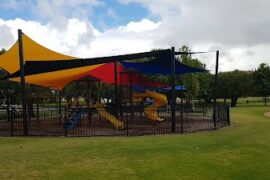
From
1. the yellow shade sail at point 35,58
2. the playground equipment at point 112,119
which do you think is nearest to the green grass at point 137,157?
the playground equipment at point 112,119

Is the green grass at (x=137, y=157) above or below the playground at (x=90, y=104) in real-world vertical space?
below

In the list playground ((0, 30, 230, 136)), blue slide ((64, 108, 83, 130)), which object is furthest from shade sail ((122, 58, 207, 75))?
blue slide ((64, 108, 83, 130))

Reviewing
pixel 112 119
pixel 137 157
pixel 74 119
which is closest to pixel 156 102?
pixel 112 119

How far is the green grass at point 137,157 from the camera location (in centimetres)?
830

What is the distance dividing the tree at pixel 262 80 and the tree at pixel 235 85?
925 millimetres

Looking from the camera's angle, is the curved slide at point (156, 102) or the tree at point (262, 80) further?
the tree at point (262, 80)

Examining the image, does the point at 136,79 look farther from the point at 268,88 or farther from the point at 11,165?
the point at 268,88

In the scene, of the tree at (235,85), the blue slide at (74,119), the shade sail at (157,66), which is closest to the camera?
the blue slide at (74,119)

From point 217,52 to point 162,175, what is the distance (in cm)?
988

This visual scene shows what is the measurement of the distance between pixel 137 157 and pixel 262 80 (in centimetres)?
4639

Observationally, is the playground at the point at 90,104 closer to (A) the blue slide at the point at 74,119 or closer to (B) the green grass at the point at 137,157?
(A) the blue slide at the point at 74,119

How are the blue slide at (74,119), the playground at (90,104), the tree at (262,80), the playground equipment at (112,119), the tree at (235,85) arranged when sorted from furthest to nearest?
the tree at (235,85) < the tree at (262,80) < the playground equipment at (112,119) < the blue slide at (74,119) < the playground at (90,104)

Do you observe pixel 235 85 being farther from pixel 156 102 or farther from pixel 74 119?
pixel 74 119

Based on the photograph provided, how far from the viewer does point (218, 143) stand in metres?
12.1
